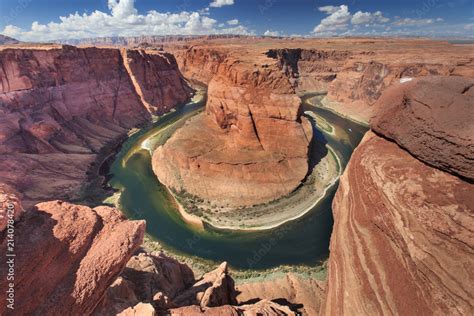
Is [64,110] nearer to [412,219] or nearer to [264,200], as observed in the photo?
[264,200]

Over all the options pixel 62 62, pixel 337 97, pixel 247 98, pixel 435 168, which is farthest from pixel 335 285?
pixel 337 97

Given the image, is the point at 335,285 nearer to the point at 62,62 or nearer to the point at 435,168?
the point at 435,168

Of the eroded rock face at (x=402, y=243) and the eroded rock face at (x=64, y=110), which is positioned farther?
the eroded rock face at (x=64, y=110)

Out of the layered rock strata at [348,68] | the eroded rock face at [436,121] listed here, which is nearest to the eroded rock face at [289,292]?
the eroded rock face at [436,121]

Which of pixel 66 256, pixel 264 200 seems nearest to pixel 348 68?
pixel 264 200

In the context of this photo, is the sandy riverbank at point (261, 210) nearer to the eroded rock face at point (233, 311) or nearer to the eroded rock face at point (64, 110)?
the eroded rock face at point (64, 110)

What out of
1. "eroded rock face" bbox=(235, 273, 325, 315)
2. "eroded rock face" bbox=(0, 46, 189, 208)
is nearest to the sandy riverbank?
"eroded rock face" bbox=(235, 273, 325, 315)
